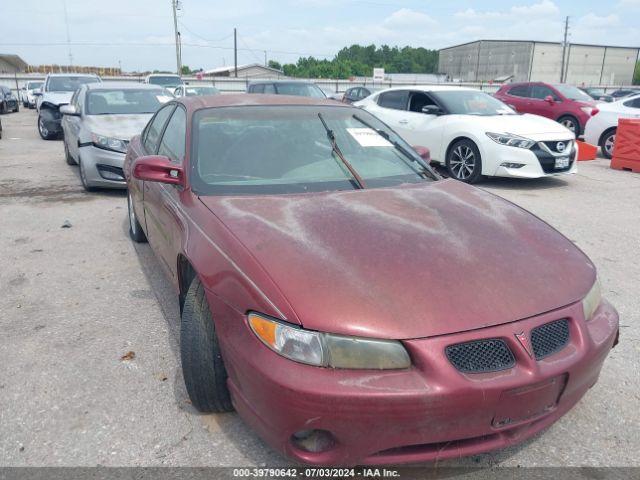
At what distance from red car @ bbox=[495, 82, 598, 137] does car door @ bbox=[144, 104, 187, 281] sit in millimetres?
11049

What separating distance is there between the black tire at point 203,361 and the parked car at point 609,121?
11.0m

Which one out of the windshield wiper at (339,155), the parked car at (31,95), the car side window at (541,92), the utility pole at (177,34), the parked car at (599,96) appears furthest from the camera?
the utility pole at (177,34)

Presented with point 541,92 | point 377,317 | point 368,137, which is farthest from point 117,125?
point 541,92

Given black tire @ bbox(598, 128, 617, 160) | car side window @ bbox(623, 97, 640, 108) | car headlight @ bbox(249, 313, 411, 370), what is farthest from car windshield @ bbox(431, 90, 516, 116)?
car headlight @ bbox(249, 313, 411, 370)

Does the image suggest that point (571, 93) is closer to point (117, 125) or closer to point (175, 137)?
point (117, 125)

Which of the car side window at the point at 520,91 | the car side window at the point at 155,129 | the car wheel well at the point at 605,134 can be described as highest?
the car side window at the point at 520,91

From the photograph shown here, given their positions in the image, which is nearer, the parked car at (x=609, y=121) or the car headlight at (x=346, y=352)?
the car headlight at (x=346, y=352)

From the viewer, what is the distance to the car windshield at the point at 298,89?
42.5ft

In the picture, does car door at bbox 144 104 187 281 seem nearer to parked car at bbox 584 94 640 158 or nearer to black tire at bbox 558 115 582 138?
parked car at bbox 584 94 640 158

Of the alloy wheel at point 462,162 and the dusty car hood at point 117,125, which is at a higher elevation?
the dusty car hood at point 117,125

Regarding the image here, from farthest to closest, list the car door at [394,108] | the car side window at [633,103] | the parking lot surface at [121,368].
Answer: the car side window at [633,103] → the car door at [394,108] → the parking lot surface at [121,368]

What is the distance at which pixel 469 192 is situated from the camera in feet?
10.3

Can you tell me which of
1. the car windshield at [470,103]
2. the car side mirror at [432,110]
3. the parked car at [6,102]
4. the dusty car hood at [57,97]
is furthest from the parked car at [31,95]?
the car windshield at [470,103]

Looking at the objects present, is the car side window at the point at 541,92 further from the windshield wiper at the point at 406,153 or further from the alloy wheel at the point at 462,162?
the windshield wiper at the point at 406,153
